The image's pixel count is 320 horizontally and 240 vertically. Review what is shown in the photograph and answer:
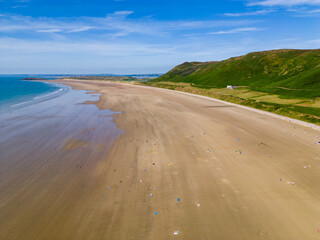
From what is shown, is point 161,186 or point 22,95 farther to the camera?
point 22,95

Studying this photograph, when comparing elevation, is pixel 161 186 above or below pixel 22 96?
above

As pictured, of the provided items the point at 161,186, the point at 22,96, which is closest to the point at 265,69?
the point at 22,96

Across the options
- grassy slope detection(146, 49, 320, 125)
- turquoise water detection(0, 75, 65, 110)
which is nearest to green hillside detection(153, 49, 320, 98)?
grassy slope detection(146, 49, 320, 125)

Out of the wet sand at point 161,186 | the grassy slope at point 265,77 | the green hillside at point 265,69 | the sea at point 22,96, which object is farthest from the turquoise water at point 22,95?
the green hillside at point 265,69

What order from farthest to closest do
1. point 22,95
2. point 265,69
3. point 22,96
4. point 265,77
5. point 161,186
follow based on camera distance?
point 265,69 → point 265,77 → point 22,95 → point 22,96 → point 161,186

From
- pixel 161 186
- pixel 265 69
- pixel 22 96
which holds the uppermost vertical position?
pixel 265 69

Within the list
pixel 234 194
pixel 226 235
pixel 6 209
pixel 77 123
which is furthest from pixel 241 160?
pixel 77 123

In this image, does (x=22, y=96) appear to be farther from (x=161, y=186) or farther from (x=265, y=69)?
(x=265, y=69)

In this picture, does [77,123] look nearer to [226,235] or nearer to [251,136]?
[251,136]
